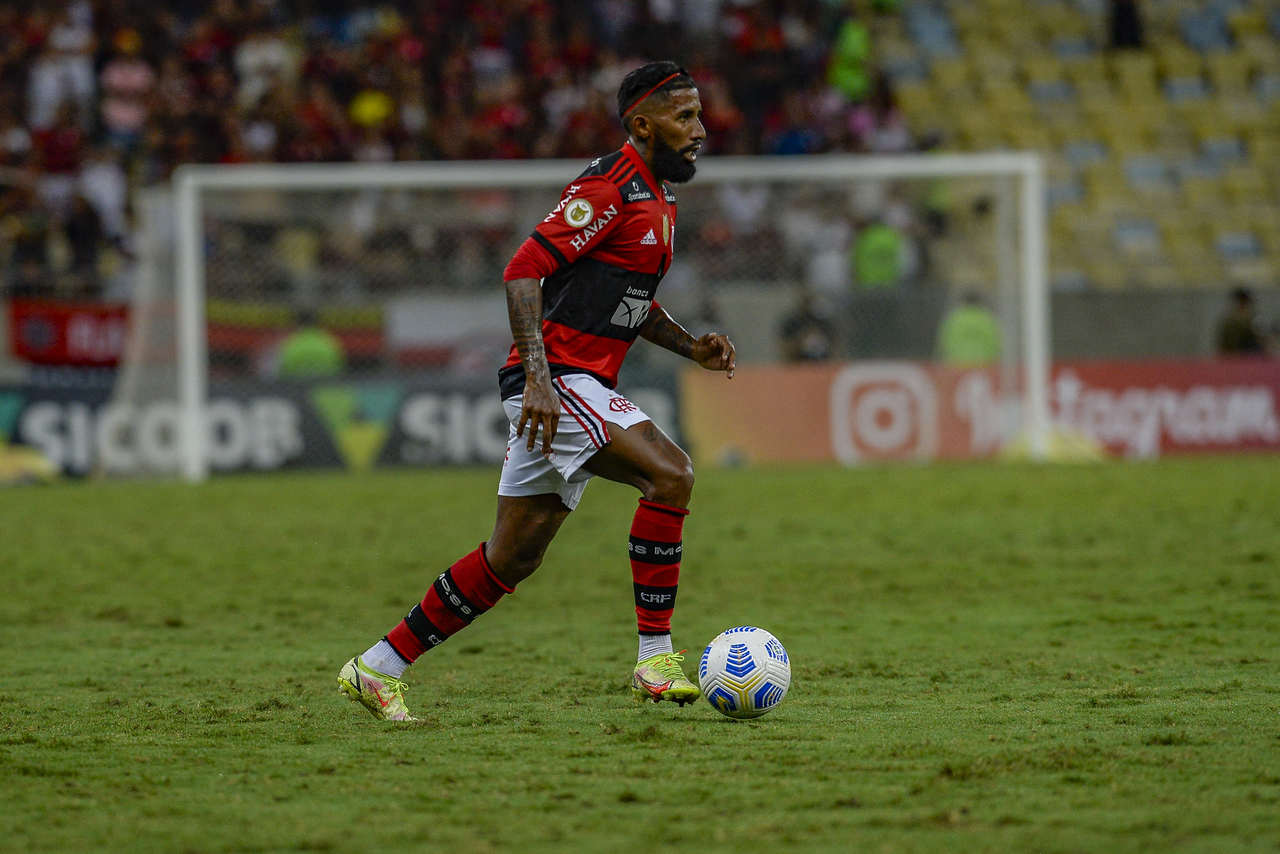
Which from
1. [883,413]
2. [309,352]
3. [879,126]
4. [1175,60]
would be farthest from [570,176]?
[1175,60]

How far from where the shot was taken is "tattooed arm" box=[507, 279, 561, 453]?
5496 mm

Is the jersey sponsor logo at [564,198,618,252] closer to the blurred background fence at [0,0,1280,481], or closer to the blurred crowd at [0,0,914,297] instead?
the blurred background fence at [0,0,1280,481]

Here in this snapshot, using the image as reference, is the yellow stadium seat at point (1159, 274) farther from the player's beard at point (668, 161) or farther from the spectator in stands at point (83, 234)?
the player's beard at point (668, 161)

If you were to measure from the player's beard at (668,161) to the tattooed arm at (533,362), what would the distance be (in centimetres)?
71

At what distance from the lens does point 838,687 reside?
6043 mm

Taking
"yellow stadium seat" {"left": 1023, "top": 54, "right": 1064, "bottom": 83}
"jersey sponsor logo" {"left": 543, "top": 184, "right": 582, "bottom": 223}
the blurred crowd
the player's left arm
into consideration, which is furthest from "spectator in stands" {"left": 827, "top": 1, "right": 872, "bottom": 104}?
"jersey sponsor logo" {"left": 543, "top": 184, "right": 582, "bottom": 223}

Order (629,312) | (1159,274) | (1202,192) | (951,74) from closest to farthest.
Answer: (629,312), (1159,274), (1202,192), (951,74)

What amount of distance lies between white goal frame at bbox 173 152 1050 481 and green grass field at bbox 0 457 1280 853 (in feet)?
13.4

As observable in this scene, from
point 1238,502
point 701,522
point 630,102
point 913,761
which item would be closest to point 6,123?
point 701,522

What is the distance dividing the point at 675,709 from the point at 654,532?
0.61 meters

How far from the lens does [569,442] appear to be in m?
5.66

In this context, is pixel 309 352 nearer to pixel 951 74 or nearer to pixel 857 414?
pixel 857 414

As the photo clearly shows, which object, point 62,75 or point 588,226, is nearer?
point 588,226

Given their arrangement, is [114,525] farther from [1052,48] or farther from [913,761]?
[1052,48]
